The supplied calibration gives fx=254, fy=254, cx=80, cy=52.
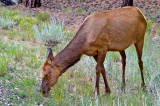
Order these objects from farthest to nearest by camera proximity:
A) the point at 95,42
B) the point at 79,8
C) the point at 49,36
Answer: the point at 79,8
the point at 49,36
the point at 95,42

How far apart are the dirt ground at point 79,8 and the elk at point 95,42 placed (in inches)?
301

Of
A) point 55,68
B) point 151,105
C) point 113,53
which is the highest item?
point 55,68

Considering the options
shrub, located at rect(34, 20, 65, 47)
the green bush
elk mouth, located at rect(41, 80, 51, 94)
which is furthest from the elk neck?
the green bush

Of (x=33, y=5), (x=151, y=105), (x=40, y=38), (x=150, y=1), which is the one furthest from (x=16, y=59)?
(x=150, y=1)

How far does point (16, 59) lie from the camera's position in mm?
8234

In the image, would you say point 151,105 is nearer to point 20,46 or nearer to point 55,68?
point 55,68

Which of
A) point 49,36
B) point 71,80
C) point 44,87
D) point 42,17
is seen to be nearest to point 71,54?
point 44,87

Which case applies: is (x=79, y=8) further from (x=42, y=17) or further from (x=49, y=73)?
(x=49, y=73)

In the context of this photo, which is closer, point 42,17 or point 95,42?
point 95,42

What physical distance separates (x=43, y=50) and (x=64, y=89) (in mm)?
3362

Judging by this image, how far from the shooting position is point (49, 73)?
5.88 m

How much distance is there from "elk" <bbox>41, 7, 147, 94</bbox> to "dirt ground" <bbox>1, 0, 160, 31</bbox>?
25.1ft

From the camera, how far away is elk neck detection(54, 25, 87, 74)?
19.7 feet

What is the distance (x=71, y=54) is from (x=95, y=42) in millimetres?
643
